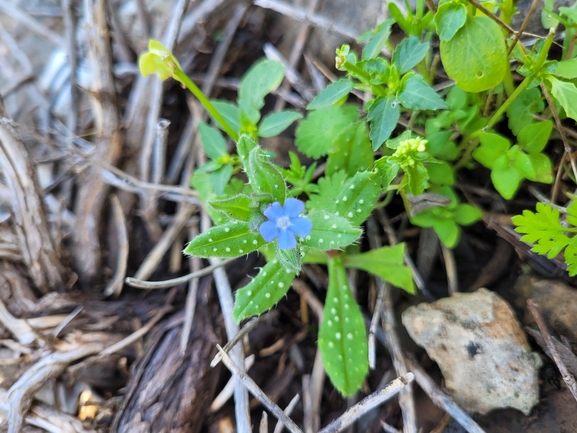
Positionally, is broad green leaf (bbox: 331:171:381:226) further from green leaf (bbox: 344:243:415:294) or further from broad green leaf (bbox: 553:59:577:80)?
broad green leaf (bbox: 553:59:577:80)

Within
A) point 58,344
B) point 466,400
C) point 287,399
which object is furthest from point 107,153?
point 466,400

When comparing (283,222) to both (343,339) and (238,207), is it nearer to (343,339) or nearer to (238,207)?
(238,207)

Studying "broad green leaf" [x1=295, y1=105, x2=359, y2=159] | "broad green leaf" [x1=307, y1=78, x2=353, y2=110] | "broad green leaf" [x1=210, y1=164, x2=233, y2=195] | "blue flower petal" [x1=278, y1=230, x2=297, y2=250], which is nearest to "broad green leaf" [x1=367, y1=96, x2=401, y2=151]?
"broad green leaf" [x1=307, y1=78, x2=353, y2=110]

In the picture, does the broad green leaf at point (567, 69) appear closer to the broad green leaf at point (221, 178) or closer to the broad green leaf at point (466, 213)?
the broad green leaf at point (466, 213)

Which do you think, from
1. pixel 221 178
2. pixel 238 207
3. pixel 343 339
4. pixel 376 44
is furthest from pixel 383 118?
pixel 343 339

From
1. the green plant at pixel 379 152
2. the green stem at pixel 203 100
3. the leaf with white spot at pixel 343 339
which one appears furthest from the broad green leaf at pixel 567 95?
the green stem at pixel 203 100
